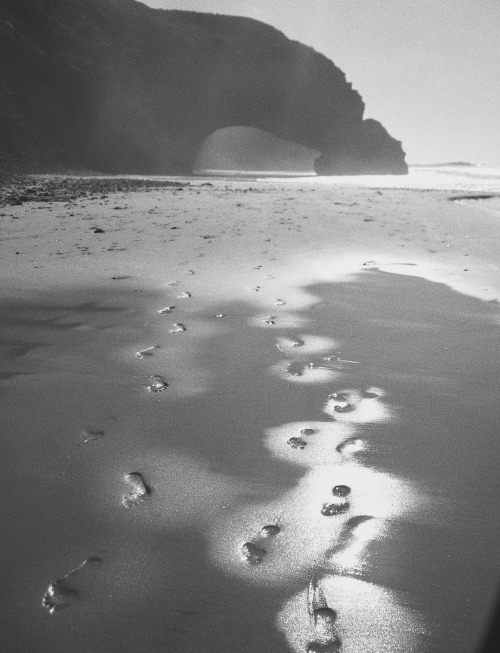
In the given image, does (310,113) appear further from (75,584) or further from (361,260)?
(75,584)

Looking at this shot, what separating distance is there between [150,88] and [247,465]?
4560cm

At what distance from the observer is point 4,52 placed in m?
31.9

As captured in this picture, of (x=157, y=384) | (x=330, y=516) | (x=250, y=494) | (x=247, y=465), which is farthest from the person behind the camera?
(x=157, y=384)

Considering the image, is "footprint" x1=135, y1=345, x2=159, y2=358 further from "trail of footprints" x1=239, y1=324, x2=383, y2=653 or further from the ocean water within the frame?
the ocean water

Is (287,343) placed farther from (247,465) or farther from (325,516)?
(325,516)

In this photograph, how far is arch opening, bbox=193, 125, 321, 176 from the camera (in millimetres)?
73062

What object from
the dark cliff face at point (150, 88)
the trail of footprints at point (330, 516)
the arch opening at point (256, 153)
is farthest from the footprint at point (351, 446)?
the arch opening at point (256, 153)

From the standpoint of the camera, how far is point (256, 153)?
3113 inches

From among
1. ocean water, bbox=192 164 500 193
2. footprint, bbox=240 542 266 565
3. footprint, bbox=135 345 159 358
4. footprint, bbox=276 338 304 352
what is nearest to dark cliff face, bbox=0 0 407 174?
ocean water, bbox=192 164 500 193

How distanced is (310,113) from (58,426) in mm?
58449

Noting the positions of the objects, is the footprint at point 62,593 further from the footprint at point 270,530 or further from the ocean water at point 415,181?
the ocean water at point 415,181

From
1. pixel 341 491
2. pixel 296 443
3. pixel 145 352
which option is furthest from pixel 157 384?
pixel 341 491

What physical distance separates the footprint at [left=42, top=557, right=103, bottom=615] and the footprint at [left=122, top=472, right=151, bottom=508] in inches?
10.4

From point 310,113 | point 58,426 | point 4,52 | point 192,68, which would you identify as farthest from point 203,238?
point 310,113
